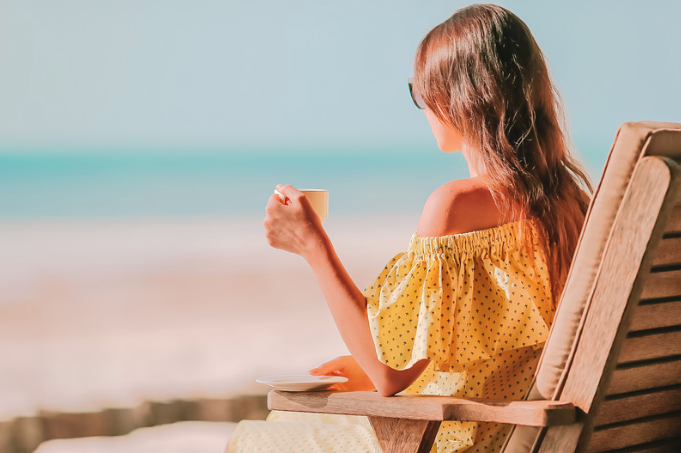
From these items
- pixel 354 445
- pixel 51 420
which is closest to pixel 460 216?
pixel 354 445

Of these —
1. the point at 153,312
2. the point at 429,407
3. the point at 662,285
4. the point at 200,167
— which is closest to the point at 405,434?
the point at 429,407

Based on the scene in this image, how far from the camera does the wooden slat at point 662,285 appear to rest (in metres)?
1.15

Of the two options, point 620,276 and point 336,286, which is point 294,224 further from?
point 620,276

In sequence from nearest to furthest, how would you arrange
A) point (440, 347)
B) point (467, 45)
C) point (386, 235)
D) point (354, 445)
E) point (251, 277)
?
1. point (440, 347)
2. point (467, 45)
3. point (354, 445)
4. point (251, 277)
5. point (386, 235)

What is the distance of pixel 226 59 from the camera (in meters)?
22.2

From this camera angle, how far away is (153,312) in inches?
327

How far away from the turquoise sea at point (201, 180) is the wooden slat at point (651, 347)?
43.1ft

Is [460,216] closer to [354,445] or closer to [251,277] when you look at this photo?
[354,445]

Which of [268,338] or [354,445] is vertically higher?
[354,445]

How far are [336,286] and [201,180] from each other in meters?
16.5

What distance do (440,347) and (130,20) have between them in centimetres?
2189

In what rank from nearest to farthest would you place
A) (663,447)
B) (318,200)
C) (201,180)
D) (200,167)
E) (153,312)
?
(663,447) < (318,200) < (153,312) < (201,180) < (200,167)

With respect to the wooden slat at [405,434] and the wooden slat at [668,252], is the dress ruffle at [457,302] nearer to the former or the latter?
the wooden slat at [405,434]

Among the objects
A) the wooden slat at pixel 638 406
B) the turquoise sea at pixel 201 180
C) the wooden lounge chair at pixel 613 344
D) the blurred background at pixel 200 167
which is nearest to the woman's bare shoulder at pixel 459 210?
the wooden lounge chair at pixel 613 344
